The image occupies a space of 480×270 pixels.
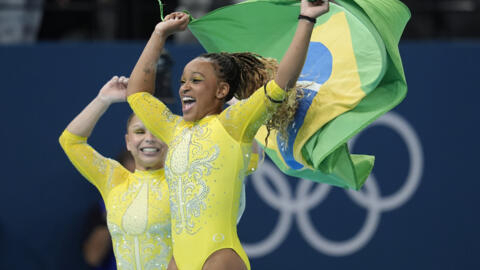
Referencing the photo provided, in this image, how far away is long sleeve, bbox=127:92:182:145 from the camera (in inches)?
143

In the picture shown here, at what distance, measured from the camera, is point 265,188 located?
6441mm

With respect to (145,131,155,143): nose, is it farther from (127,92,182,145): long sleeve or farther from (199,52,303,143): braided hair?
(199,52,303,143): braided hair

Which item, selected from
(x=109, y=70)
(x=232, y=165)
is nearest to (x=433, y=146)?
(x=109, y=70)

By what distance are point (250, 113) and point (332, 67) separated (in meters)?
0.59

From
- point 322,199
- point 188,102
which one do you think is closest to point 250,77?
point 188,102

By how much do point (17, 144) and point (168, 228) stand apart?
2.63 meters

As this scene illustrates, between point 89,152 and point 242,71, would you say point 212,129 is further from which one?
point 89,152

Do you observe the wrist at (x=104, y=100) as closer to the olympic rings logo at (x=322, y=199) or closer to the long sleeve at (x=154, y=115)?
the long sleeve at (x=154, y=115)

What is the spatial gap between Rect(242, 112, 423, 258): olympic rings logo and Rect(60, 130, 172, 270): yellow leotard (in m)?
2.38

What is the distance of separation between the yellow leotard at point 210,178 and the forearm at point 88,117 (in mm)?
717

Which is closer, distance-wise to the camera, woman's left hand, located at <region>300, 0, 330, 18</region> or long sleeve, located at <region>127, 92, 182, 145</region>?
woman's left hand, located at <region>300, 0, 330, 18</region>

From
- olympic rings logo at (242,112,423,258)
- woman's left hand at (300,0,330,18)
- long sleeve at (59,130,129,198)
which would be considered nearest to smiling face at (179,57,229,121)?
woman's left hand at (300,0,330,18)

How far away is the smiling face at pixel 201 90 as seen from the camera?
358 centimetres

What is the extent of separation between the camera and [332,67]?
3820mm
